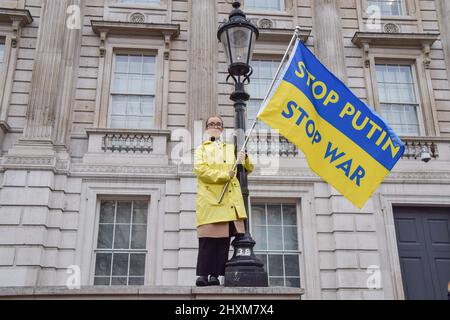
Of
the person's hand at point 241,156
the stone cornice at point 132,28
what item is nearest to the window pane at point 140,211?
the stone cornice at point 132,28

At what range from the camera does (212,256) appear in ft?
19.9

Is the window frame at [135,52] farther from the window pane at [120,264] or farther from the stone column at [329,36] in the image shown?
the stone column at [329,36]

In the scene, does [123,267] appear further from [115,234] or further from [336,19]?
[336,19]

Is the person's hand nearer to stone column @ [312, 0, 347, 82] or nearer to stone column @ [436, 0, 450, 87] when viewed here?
stone column @ [312, 0, 347, 82]

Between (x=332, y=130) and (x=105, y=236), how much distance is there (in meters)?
7.26

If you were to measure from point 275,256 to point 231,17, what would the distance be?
6.64 meters

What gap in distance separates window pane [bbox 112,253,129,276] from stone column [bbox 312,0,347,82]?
761 cm

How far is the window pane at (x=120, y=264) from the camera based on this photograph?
37.0ft

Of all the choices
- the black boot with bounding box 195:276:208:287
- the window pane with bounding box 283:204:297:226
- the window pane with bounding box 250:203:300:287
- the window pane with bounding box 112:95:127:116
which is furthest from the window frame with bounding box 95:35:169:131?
the black boot with bounding box 195:276:208:287

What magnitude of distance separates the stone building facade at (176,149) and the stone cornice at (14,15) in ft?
0.09

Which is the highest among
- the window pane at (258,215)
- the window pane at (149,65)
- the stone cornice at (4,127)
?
the window pane at (149,65)

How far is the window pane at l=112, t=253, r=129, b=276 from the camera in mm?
11273

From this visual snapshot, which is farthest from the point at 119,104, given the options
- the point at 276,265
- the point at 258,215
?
the point at 276,265
